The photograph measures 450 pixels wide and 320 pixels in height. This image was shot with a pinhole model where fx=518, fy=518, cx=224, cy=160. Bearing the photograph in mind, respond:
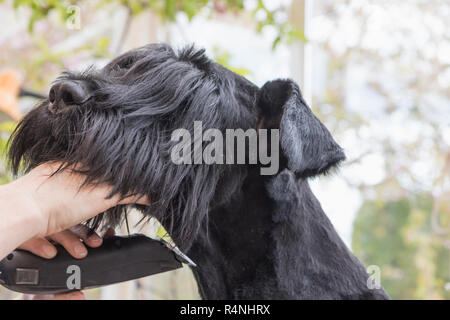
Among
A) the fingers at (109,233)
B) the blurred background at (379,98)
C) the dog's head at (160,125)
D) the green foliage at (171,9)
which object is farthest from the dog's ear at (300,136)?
the blurred background at (379,98)

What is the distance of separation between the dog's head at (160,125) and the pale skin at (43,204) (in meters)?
0.02

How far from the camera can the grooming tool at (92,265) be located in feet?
2.93

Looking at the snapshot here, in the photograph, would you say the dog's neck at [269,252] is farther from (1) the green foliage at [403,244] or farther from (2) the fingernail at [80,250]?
(1) the green foliage at [403,244]

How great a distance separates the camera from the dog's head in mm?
841

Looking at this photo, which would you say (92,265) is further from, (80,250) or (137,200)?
(137,200)

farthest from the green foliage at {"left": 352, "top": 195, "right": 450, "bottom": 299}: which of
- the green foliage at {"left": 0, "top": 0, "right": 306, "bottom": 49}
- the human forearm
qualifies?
the human forearm

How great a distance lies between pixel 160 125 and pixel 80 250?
0.26 m

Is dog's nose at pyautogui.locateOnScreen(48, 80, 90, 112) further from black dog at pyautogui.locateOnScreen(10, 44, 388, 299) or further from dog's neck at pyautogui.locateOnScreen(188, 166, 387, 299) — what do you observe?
dog's neck at pyautogui.locateOnScreen(188, 166, 387, 299)

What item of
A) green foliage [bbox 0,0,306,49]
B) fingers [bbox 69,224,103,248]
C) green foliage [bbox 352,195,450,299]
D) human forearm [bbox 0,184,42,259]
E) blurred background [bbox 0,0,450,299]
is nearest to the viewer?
human forearm [bbox 0,184,42,259]

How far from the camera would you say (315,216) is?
1077mm

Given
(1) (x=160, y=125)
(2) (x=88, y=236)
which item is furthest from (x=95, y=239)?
(1) (x=160, y=125)

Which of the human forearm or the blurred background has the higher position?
the blurred background

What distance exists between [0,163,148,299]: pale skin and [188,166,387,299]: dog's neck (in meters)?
0.22

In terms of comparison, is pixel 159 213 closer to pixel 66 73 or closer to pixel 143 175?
pixel 143 175
